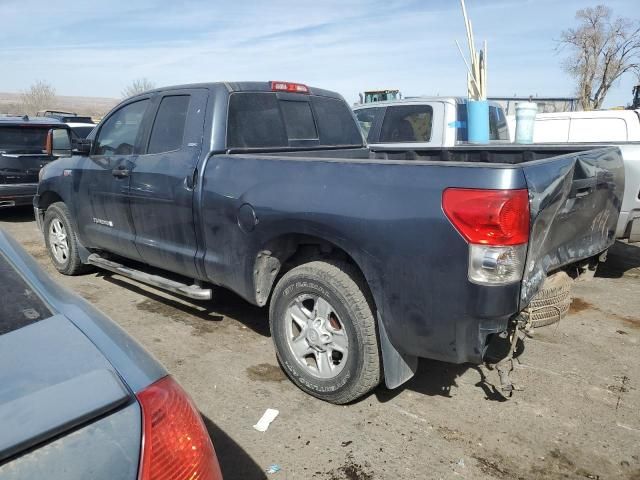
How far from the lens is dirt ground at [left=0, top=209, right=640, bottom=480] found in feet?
8.68

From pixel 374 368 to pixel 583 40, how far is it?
42.9m

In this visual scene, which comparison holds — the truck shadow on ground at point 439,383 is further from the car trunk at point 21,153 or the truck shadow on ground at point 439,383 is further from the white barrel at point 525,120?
the car trunk at point 21,153

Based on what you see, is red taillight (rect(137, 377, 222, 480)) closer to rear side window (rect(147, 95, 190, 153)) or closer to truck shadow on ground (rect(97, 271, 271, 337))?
truck shadow on ground (rect(97, 271, 271, 337))

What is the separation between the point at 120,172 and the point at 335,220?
2462mm

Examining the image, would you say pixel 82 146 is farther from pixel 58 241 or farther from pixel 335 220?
pixel 335 220

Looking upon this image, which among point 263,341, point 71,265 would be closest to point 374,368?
point 263,341

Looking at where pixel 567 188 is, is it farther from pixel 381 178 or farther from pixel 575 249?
pixel 381 178

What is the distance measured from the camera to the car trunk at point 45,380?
121 cm

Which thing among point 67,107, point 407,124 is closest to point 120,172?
point 407,124

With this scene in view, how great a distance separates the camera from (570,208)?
3.04 m

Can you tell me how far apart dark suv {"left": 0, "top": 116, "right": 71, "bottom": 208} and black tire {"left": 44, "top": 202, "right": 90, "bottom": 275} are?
3.17m

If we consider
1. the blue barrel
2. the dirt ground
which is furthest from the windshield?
the blue barrel

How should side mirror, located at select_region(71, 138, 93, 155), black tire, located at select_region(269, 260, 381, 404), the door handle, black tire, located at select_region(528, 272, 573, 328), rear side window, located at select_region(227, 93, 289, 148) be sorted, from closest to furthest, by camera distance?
1. black tire, located at select_region(269, 260, 381, 404)
2. black tire, located at select_region(528, 272, 573, 328)
3. rear side window, located at select_region(227, 93, 289, 148)
4. the door handle
5. side mirror, located at select_region(71, 138, 93, 155)

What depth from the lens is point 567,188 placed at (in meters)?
2.84
